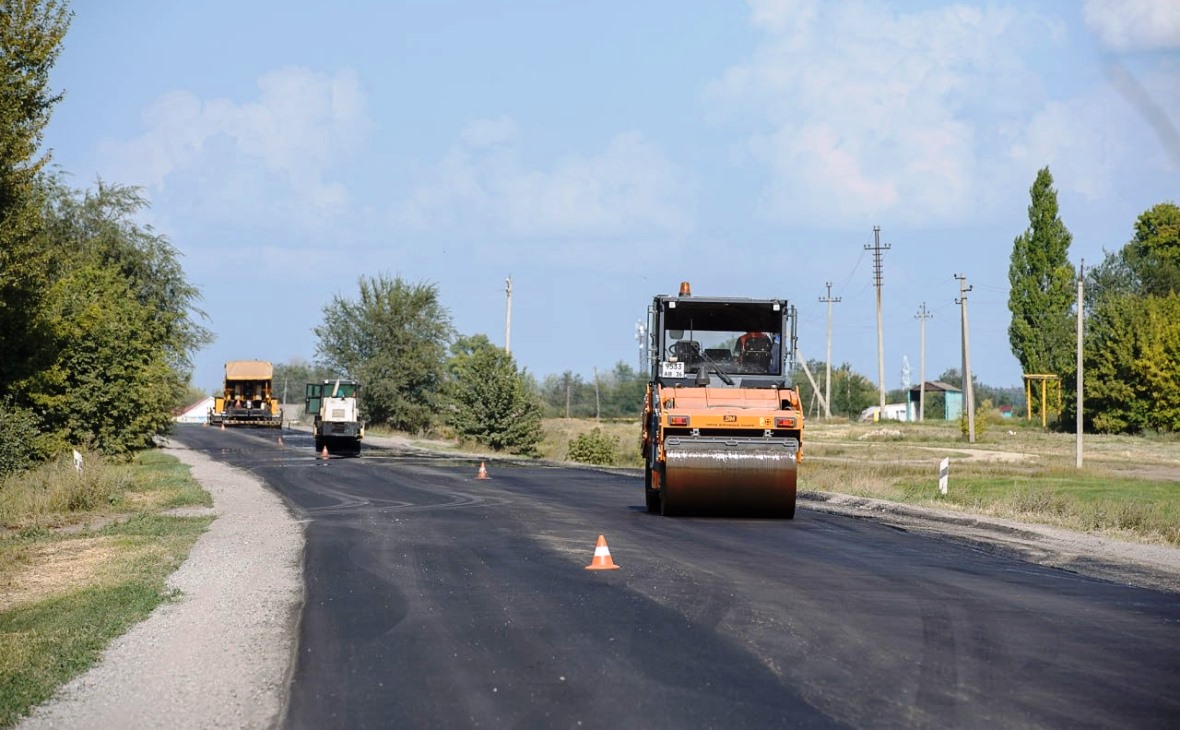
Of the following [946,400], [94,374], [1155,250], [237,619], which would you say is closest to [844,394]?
[946,400]

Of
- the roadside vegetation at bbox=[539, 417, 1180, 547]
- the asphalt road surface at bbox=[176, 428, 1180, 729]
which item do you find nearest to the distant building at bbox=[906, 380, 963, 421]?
the roadside vegetation at bbox=[539, 417, 1180, 547]

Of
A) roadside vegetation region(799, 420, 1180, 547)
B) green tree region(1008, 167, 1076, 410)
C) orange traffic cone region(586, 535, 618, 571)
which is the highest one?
green tree region(1008, 167, 1076, 410)

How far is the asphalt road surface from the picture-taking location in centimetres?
744

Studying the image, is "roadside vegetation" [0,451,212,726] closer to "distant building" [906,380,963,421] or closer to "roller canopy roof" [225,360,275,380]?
"roller canopy roof" [225,360,275,380]

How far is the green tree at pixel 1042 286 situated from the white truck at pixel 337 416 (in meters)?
57.6

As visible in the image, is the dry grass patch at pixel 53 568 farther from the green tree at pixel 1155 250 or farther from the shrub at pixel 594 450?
the green tree at pixel 1155 250

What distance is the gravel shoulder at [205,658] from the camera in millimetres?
7688

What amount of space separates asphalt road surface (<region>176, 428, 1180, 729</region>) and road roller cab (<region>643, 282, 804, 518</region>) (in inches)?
61.8

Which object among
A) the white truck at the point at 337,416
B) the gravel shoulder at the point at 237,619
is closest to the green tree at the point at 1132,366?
the white truck at the point at 337,416

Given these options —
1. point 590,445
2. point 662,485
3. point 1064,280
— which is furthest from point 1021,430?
point 662,485

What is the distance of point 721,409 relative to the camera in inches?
760

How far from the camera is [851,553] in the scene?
1597 centimetres

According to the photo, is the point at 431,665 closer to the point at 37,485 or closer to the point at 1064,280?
the point at 37,485

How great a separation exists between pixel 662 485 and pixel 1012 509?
7.28 m
